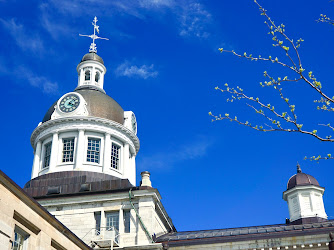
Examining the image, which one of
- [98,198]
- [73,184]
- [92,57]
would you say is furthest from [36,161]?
[92,57]

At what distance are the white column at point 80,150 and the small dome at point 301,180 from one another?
52.0 ft

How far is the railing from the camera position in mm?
29594

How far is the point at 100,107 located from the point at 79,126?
2.64m

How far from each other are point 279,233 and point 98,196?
459 inches

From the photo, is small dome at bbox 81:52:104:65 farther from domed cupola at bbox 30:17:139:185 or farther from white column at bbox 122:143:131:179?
white column at bbox 122:143:131:179

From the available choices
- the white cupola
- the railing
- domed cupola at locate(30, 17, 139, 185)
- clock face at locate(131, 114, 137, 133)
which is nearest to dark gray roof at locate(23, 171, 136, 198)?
domed cupola at locate(30, 17, 139, 185)

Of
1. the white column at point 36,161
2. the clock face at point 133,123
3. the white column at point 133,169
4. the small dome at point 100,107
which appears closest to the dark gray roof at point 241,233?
the white column at point 133,169

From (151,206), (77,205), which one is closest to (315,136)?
(151,206)

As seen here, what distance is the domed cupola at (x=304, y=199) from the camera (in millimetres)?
36594

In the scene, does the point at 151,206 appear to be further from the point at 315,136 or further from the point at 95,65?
the point at 315,136

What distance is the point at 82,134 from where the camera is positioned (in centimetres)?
3797

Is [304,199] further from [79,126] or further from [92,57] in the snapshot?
[92,57]

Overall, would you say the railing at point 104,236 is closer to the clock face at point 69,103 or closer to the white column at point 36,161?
the white column at point 36,161

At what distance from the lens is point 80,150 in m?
37.2
